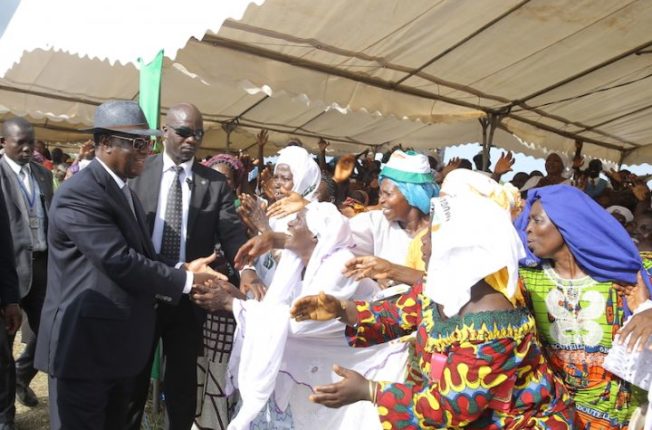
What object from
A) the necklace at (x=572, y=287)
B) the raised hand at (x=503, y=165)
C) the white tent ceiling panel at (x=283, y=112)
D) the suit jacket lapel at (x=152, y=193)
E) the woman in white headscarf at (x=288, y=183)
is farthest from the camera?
the white tent ceiling panel at (x=283, y=112)

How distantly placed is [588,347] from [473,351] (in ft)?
2.08

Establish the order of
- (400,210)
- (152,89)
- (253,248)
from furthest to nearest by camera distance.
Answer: (152,89) → (400,210) → (253,248)

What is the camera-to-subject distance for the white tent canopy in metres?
4.12

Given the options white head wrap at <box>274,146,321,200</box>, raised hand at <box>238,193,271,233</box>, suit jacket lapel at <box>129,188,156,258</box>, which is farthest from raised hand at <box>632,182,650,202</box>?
suit jacket lapel at <box>129,188,156,258</box>

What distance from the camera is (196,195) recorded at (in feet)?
9.26

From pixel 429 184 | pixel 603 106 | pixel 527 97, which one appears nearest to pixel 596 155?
pixel 603 106

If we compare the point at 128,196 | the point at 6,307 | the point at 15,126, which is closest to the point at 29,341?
the point at 6,307

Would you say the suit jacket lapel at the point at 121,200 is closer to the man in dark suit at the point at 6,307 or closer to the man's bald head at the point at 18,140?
the man in dark suit at the point at 6,307

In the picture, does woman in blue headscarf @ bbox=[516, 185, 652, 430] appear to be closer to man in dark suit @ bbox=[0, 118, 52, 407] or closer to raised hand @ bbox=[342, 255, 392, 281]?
raised hand @ bbox=[342, 255, 392, 281]

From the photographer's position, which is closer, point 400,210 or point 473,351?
point 473,351

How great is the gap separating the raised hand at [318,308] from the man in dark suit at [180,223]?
849 mm

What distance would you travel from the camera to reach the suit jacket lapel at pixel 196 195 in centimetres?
279

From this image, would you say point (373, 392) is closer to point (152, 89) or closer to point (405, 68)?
point (152, 89)

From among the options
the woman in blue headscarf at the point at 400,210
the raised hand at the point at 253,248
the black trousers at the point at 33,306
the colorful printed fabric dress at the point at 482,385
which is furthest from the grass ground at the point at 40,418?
the colorful printed fabric dress at the point at 482,385
